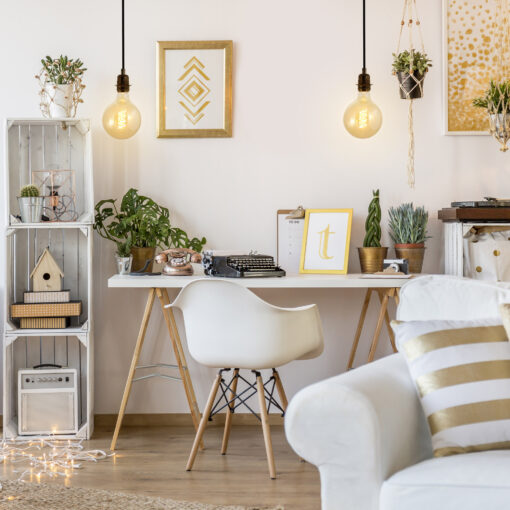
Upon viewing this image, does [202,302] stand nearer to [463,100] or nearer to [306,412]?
→ [306,412]

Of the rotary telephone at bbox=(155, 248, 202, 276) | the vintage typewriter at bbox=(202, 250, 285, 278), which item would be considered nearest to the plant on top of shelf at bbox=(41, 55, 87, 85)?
the rotary telephone at bbox=(155, 248, 202, 276)

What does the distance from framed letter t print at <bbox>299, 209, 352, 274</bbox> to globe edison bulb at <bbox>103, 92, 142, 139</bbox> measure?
3.31ft

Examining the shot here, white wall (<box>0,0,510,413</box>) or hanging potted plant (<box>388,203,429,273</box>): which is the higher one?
white wall (<box>0,0,510,413</box>)

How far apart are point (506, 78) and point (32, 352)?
2937mm

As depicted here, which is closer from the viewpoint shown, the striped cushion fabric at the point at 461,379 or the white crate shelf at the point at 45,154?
the striped cushion fabric at the point at 461,379

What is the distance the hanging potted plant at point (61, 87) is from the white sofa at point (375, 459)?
2.29 meters

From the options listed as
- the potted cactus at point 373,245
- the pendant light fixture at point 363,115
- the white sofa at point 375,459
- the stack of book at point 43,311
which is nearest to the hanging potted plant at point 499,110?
the pendant light fixture at point 363,115

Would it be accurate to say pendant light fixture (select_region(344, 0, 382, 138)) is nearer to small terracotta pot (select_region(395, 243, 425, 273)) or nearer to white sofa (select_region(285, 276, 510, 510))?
small terracotta pot (select_region(395, 243, 425, 273))

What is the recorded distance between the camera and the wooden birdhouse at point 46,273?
138 inches

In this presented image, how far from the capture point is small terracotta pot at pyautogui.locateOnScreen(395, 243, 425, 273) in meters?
3.50

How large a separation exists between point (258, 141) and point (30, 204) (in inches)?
48.4

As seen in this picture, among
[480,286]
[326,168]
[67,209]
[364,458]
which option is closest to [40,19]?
[67,209]

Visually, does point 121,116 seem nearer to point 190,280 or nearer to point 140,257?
point 140,257

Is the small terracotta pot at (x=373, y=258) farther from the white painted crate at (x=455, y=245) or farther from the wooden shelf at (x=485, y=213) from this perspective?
the wooden shelf at (x=485, y=213)
